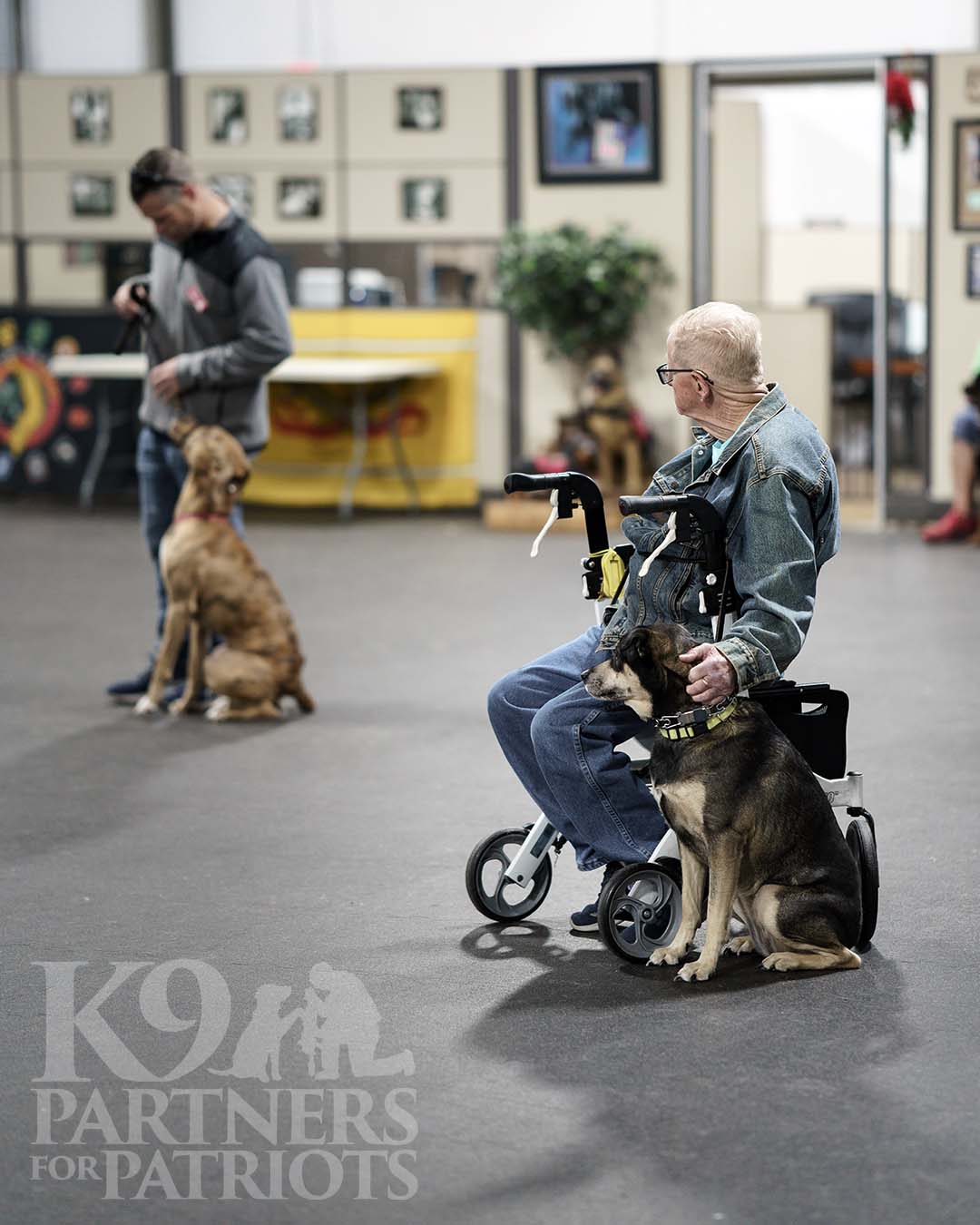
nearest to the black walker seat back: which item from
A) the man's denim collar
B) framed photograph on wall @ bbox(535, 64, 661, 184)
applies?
the man's denim collar

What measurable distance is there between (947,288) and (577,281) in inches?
82.6

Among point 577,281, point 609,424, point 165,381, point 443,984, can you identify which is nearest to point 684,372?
point 443,984

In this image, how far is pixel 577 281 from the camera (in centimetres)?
999

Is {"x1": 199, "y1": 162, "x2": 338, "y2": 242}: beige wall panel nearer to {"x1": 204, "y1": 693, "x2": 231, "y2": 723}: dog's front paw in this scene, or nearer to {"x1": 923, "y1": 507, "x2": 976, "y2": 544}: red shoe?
{"x1": 923, "y1": 507, "x2": 976, "y2": 544}: red shoe

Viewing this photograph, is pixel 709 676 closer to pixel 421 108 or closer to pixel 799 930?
pixel 799 930

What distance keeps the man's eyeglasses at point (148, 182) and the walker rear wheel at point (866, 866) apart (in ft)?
9.96

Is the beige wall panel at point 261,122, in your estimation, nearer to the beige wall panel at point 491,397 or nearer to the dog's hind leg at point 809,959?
the beige wall panel at point 491,397

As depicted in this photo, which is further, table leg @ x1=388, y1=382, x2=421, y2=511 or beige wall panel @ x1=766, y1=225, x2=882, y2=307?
beige wall panel @ x1=766, y1=225, x2=882, y2=307

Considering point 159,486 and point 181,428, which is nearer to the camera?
point 181,428

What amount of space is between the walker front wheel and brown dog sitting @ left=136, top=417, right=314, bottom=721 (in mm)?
1939

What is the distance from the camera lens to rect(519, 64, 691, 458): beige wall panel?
33.6 ft

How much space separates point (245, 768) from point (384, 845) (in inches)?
34.6

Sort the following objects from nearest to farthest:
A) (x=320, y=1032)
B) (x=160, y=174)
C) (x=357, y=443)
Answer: (x=320, y=1032) < (x=160, y=174) < (x=357, y=443)

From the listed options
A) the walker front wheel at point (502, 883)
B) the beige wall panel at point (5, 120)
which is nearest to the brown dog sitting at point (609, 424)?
the beige wall panel at point (5, 120)
